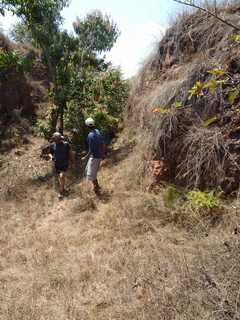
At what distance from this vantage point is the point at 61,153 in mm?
9922

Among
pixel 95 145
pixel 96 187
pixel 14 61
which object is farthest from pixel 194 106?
pixel 14 61

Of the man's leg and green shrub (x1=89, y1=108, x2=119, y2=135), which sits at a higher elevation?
green shrub (x1=89, y1=108, x2=119, y2=135)

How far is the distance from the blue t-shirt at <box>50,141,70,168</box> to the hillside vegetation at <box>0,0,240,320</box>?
22.5 inches

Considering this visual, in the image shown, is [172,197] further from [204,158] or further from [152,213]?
[204,158]

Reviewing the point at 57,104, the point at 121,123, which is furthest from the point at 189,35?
the point at 57,104

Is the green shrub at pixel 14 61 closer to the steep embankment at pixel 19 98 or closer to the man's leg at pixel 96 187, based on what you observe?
the steep embankment at pixel 19 98

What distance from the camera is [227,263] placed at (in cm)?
429

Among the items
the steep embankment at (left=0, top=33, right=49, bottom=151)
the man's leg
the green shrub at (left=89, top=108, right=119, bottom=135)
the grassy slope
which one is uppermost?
the steep embankment at (left=0, top=33, right=49, bottom=151)

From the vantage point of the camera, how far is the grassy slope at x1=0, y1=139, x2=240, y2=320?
426 cm

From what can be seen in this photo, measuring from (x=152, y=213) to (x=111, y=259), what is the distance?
4.86 ft

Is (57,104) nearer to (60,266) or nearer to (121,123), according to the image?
(121,123)

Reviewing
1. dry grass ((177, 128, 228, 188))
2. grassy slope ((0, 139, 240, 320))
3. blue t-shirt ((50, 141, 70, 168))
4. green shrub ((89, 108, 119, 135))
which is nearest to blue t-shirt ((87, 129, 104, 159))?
grassy slope ((0, 139, 240, 320))

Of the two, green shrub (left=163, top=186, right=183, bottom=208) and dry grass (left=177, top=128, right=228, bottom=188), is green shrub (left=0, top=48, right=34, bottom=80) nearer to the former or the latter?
dry grass (left=177, top=128, right=228, bottom=188)

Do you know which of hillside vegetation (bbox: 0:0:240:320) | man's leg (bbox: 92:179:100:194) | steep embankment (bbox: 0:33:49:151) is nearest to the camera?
hillside vegetation (bbox: 0:0:240:320)
